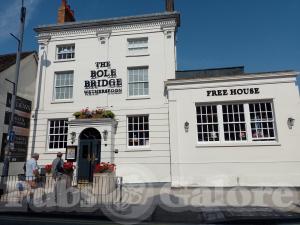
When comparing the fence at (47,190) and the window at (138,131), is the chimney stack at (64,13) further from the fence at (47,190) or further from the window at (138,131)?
the fence at (47,190)

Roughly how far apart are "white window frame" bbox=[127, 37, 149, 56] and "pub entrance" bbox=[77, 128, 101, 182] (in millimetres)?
5903

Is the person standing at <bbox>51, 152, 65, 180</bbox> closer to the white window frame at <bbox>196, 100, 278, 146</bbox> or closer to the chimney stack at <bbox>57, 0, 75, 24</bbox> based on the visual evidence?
the white window frame at <bbox>196, 100, 278, 146</bbox>

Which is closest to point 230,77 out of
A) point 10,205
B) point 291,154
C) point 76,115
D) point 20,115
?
point 291,154

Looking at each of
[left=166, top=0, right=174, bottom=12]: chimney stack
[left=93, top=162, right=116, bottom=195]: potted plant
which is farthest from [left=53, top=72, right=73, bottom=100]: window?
[left=166, top=0, right=174, bottom=12]: chimney stack

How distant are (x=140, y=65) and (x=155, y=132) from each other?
4.62 metres

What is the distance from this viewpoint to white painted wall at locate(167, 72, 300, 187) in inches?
526

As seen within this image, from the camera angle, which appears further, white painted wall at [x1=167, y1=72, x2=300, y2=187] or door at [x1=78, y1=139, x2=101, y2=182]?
door at [x1=78, y1=139, x2=101, y2=182]

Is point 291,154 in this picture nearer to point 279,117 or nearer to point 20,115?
point 279,117

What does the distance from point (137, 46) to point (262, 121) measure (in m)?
9.25

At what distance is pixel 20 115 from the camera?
16.8m

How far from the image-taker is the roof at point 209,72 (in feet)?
51.2

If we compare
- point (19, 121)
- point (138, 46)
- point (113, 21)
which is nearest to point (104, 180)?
point (19, 121)

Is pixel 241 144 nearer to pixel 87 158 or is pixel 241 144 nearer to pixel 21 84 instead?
pixel 87 158

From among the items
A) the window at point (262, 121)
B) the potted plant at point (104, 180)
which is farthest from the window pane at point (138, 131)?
the window at point (262, 121)
